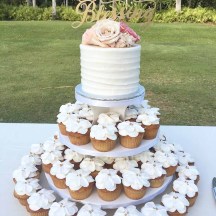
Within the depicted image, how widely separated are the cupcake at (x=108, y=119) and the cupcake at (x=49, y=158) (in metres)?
0.26

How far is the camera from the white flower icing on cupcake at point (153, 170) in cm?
146

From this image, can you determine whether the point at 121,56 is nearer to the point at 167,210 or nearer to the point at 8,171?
the point at 167,210

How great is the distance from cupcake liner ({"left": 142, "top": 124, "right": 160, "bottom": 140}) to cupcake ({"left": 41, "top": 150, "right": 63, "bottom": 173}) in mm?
392

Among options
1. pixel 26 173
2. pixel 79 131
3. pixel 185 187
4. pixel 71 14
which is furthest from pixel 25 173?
pixel 71 14

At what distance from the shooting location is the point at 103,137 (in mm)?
1372

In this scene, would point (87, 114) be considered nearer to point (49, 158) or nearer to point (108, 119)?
point (108, 119)

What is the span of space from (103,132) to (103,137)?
0.07 feet

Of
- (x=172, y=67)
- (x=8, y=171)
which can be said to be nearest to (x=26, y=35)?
(x=172, y=67)

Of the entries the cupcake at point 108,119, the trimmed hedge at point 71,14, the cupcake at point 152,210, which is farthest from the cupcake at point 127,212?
the trimmed hedge at point 71,14

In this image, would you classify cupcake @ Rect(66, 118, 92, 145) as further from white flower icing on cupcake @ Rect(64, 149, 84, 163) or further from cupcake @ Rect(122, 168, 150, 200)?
cupcake @ Rect(122, 168, 150, 200)

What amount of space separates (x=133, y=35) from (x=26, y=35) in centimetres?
936

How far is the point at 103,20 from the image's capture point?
4.53ft

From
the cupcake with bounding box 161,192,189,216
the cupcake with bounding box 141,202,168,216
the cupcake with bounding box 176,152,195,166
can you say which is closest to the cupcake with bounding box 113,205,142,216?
the cupcake with bounding box 141,202,168,216

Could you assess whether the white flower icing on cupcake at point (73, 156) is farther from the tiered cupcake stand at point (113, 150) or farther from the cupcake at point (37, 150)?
the cupcake at point (37, 150)
